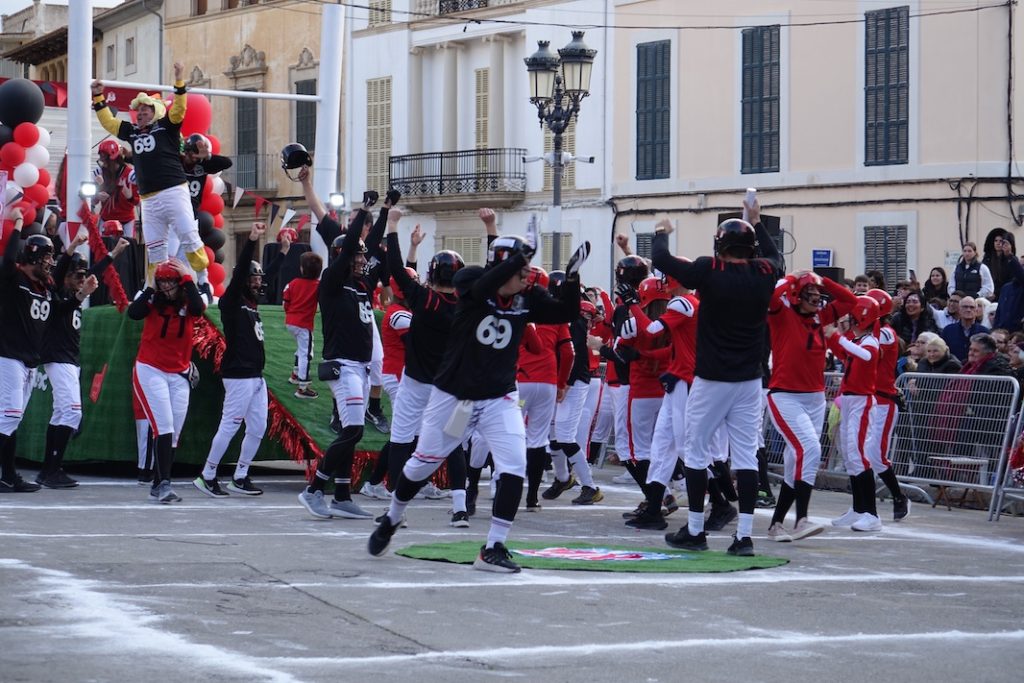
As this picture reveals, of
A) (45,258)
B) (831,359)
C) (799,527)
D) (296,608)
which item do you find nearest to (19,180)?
(45,258)

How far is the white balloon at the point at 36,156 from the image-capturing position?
22.5 m

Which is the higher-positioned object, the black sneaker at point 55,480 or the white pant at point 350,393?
the white pant at point 350,393

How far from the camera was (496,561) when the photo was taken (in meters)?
10.2

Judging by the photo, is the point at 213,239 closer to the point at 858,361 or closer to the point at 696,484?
the point at 858,361

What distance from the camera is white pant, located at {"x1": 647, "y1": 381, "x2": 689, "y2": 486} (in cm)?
1300

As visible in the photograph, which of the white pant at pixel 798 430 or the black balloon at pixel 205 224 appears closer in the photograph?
the white pant at pixel 798 430

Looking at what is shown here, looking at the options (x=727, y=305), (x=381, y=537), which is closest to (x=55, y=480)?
(x=381, y=537)

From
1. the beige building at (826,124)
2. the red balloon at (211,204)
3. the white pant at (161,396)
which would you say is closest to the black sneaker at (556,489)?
the white pant at (161,396)

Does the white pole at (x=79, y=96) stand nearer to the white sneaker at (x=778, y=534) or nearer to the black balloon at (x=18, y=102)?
the black balloon at (x=18, y=102)

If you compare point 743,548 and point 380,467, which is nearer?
point 743,548

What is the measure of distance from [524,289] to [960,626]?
323cm

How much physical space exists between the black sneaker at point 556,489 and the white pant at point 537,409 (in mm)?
1228

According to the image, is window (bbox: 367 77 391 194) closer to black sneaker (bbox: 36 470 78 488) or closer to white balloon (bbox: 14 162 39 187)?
white balloon (bbox: 14 162 39 187)

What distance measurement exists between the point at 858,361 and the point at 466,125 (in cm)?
2625
